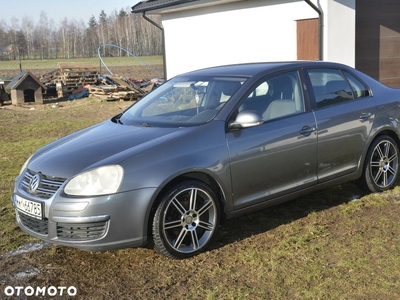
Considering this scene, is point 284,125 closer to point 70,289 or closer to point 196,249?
point 196,249

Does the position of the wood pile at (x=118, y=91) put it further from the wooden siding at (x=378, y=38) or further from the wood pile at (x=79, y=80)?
the wooden siding at (x=378, y=38)

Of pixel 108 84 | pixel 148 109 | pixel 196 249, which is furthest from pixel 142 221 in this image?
pixel 108 84

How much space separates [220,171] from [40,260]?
1757 millimetres

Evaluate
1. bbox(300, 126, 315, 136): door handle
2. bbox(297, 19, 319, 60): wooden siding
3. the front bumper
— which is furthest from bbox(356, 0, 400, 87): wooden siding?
the front bumper

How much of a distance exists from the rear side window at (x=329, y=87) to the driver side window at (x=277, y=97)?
23 cm

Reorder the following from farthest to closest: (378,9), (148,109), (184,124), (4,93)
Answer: (4,93) < (378,9) < (148,109) < (184,124)

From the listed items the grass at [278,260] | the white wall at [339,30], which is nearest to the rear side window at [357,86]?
the grass at [278,260]

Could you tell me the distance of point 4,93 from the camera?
794 inches

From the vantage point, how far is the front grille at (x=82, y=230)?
390 cm

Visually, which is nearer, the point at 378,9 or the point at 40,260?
the point at 40,260

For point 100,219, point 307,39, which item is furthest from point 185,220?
point 307,39

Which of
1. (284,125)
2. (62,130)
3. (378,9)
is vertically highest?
(378,9)

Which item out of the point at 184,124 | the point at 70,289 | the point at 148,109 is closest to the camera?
the point at 70,289

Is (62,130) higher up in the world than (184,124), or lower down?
lower down
